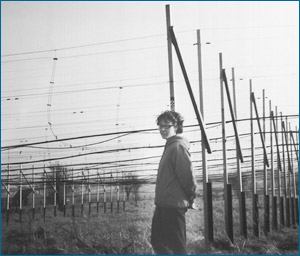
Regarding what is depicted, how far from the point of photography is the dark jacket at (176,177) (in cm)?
338

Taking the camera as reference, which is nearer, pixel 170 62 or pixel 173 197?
pixel 173 197

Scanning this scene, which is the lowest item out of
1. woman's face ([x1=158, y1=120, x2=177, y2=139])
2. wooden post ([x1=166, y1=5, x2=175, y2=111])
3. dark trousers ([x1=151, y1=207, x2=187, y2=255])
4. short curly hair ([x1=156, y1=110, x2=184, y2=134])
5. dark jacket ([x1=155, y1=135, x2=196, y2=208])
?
dark trousers ([x1=151, y1=207, x2=187, y2=255])

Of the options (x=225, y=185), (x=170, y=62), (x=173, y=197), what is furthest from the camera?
(x=225, y=185)

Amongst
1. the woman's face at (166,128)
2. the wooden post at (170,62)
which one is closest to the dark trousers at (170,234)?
the woman's face at (166,128)

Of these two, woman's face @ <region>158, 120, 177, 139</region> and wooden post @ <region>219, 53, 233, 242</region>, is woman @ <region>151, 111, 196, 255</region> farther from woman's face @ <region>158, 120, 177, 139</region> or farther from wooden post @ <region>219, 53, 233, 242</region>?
wooden post @ <region>219, 53, 233, 242</region>

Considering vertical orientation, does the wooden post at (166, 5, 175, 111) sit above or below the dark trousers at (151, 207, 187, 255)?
above

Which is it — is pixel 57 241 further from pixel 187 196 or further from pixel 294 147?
pixel 294 147

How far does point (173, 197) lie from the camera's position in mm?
3459

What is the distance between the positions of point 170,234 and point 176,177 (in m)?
0.51

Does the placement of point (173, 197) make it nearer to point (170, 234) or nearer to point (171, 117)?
point (170, 234)

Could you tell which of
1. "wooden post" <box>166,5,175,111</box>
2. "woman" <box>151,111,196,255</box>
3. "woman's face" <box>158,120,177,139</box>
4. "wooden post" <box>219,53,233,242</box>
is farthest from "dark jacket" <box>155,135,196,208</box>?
"wooden post" <box>219,53,233,242</box>

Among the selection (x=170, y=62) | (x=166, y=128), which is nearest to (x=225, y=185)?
(x=170, y=62)

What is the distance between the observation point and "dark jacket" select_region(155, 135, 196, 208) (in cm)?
338

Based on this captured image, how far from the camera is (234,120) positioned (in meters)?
8.70
